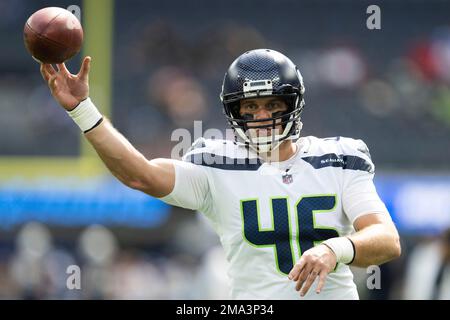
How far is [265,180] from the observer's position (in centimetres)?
397

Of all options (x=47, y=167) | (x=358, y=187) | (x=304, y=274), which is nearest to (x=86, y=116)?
(x=304, y=274)

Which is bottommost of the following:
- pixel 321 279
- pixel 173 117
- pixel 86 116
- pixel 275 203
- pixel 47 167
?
pixel 321 279

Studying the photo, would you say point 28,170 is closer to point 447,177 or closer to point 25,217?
point 25,217

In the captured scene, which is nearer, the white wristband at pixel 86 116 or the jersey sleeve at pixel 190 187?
the white wristband at pixel 86 116

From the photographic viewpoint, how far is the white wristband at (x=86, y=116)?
365 centimetres

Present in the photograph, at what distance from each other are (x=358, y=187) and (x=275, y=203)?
1.19ft

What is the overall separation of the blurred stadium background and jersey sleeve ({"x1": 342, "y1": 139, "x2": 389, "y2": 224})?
20.7 ft

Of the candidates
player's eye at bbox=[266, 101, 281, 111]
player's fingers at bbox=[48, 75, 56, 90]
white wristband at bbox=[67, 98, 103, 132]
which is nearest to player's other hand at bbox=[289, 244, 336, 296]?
player's eye at bbox=[266, 101, 281, 111]

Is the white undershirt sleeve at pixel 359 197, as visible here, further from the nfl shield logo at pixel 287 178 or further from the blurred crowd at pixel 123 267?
the blurred crowd at pixel 123 267

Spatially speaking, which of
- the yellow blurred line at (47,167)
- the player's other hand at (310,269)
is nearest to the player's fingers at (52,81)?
the player's other hand at (310,269)

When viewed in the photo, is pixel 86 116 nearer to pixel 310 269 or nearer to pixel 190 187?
pixel 190 187

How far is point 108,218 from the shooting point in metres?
13.4

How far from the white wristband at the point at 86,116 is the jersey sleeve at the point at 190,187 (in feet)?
1.37

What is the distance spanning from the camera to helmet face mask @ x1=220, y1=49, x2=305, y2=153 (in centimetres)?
396
